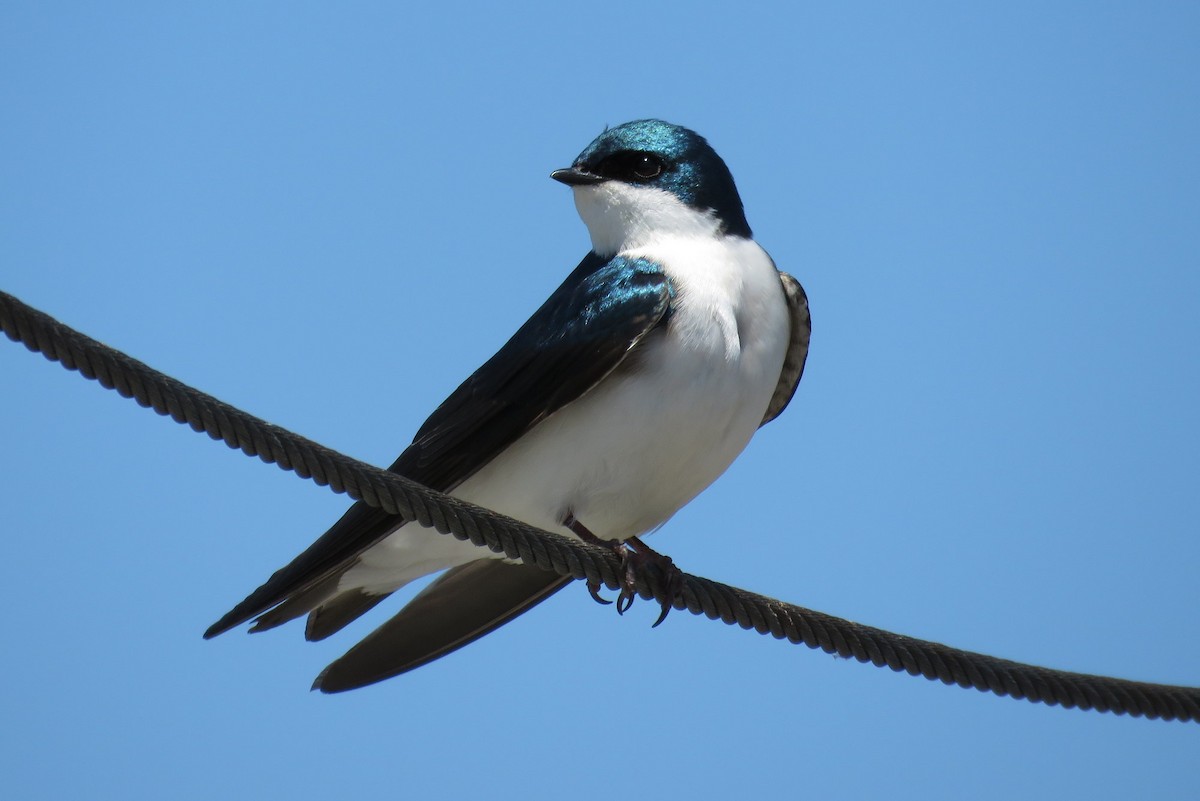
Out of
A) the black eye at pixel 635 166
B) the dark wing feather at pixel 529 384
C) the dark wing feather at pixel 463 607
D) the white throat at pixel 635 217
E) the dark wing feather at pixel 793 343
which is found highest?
the black eye at pixel 635 166

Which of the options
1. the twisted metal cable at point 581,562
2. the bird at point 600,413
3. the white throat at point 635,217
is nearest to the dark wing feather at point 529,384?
the bird at point 600,413

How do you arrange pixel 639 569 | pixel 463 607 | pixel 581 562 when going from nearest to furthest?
pixel 581 562 < pixel 639 569 < pixel 463 607

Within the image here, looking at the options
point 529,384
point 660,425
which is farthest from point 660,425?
point 529,384

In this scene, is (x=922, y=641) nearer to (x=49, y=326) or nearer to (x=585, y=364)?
(x=585, y=364)

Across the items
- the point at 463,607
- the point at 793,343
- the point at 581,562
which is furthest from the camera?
the point at 463,607

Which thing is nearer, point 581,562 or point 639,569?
point 581,562

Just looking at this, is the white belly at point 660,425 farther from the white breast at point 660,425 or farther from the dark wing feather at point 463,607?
the dark wing feather at point 463,607

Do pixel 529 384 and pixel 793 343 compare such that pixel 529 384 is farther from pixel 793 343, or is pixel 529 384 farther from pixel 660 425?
pixel 793 343
